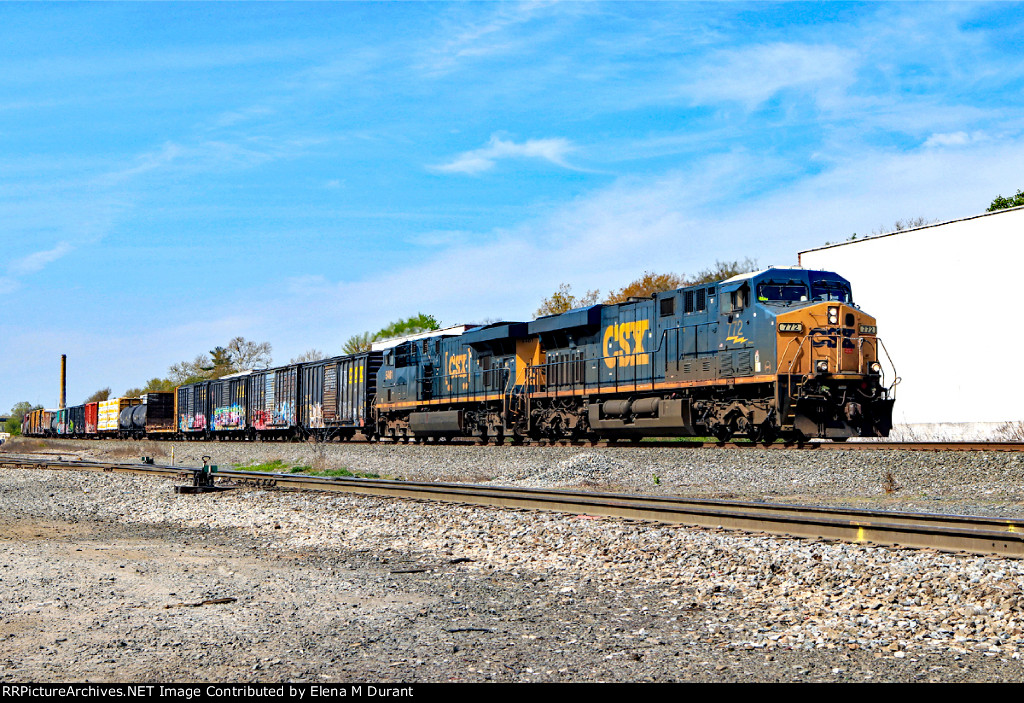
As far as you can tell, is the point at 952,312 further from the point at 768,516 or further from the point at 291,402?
the point at 291,402

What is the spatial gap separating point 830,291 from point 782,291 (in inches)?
53.0

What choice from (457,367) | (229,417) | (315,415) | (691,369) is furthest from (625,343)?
(229,417)

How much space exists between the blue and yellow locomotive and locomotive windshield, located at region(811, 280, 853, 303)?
0.09 ft

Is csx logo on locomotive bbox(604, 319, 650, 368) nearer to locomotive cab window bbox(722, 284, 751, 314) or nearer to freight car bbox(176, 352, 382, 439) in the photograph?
locomotive cab window bbox(722, 284, 751, 314)

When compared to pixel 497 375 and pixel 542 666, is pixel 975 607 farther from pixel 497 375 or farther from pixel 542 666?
pixel 497 375

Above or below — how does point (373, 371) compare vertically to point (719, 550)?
above

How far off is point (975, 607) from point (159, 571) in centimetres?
628

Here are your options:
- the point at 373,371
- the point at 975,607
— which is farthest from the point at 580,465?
the point at 373,371

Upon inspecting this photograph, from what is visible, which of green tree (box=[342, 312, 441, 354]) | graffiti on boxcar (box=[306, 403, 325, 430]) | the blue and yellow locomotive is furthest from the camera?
green tree (box=[342, 312, 441, 354])

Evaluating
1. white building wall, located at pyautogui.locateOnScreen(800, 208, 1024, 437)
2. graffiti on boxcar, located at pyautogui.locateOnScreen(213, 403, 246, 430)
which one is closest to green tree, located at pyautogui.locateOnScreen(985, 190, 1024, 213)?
white building wall, located at pyautogui.locateOnScreen(800, 208, 1024, 437)

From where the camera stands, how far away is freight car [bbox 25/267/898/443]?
17.1 meters

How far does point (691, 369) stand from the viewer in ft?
63.0

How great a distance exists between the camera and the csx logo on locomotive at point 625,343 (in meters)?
20.9

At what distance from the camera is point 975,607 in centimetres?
550
